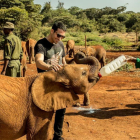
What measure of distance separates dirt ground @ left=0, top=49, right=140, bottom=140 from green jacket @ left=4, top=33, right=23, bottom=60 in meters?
2.03

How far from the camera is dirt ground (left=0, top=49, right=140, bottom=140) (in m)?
4.85

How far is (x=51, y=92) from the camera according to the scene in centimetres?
277

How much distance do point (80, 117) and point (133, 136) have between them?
154cm

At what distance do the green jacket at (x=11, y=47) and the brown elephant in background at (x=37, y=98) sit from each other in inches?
107

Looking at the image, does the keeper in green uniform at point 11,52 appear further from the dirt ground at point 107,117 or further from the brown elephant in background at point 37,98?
the brown elephant in background at point 37,98

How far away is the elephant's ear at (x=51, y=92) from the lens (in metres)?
2.70

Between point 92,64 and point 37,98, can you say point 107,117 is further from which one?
point 37,98

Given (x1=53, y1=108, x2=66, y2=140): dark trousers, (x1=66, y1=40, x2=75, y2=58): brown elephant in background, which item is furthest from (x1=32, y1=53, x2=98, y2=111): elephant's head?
(x1=66, y1=40, x2=75, y2=58): brown elephant in background

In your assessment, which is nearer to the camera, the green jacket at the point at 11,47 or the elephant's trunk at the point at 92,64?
the elephant's trunk at the point at 92,64

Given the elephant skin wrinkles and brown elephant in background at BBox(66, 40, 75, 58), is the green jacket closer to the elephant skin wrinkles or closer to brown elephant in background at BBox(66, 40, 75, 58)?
the elephant skin wrinkles

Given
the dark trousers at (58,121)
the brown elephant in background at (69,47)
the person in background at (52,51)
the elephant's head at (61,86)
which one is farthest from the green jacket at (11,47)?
the brown elephant in background at (69,47)

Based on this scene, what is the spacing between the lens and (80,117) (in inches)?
232

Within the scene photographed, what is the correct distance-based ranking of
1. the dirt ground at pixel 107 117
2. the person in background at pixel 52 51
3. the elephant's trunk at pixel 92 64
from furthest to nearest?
the dirt ground at pixel 107 117
the person in background at pixel 52 51
the elephant's trunk at pixel 92 64

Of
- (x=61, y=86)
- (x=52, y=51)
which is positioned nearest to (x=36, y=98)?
(x=61, y=86)
